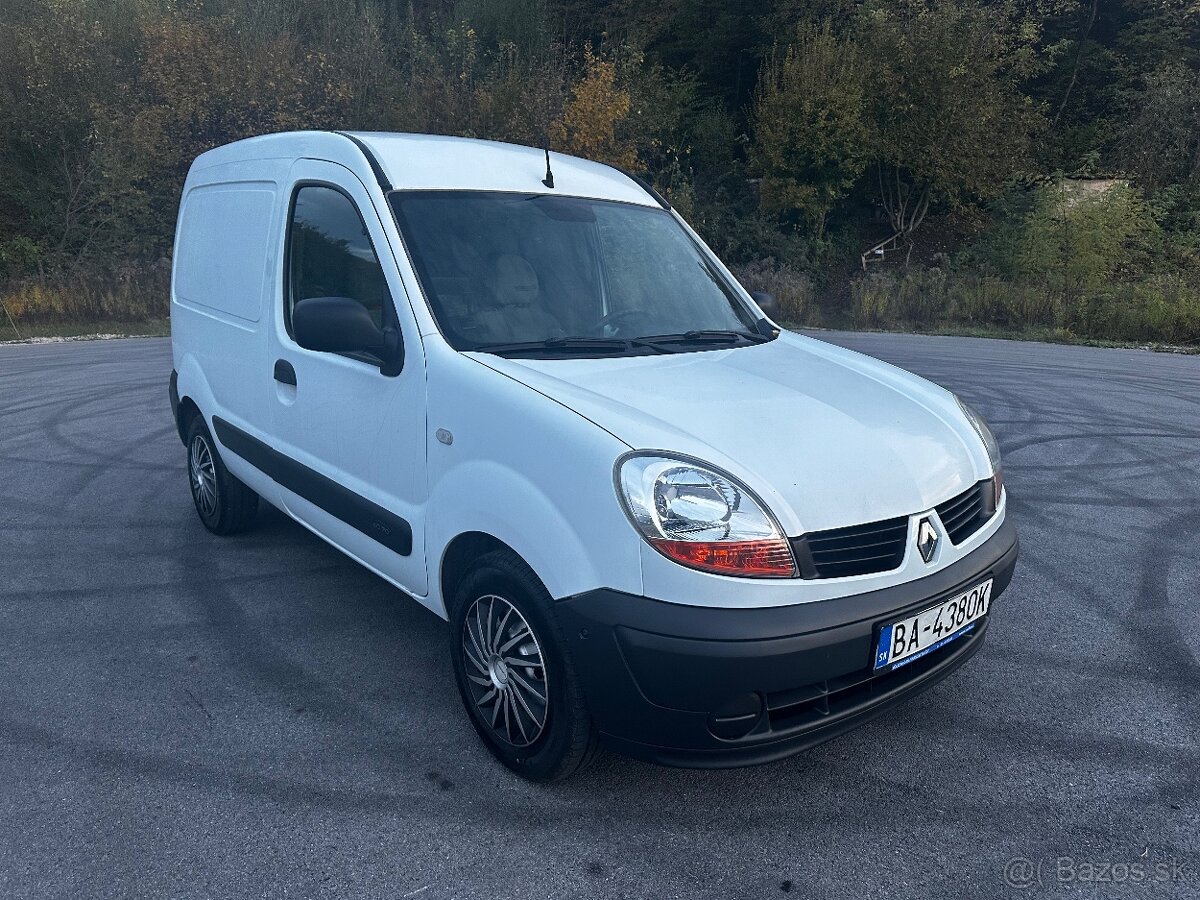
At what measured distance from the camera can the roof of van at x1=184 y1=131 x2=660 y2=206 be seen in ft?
11.2

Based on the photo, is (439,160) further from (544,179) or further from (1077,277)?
(1077,277)

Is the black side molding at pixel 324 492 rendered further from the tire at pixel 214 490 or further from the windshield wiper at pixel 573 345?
the windshield wiper at pixel 573 345

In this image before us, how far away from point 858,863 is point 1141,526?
150 inches

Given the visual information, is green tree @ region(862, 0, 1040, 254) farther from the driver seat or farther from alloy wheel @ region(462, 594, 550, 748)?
alloy wheel @ region(462, 594, 550, 748)

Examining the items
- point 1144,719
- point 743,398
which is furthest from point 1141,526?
point 743,398

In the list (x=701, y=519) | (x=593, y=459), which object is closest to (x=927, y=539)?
(x=701, y=519)

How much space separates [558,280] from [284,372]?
1.31m

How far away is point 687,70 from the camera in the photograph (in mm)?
31312

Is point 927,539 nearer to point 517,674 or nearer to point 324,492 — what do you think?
point 517,674

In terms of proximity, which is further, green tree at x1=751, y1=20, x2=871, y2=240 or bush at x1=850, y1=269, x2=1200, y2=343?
green tree at x1=751, y1=20, x2=871, y2=240

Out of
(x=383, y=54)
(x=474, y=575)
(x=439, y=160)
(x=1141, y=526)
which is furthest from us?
(x=383, y=54)

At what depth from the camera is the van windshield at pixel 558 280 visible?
3.15 meters

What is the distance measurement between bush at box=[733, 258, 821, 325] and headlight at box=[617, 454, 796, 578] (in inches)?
684

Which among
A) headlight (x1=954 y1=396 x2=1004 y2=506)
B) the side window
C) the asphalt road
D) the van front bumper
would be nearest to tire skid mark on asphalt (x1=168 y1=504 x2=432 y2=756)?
the asphalt road
